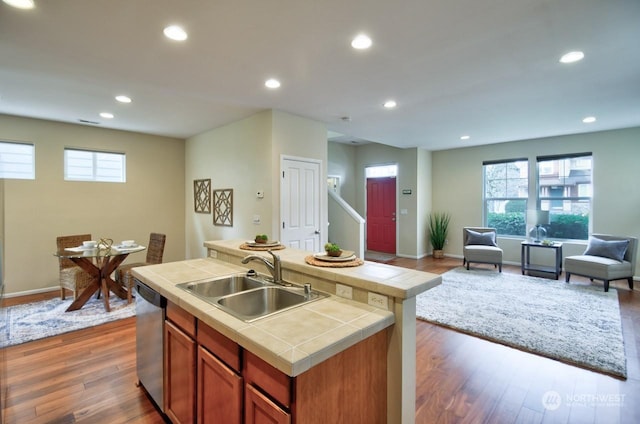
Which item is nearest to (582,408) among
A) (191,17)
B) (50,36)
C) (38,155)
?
(191,17)

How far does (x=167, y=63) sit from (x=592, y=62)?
3.82 metres

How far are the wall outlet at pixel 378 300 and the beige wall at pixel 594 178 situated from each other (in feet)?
20.6

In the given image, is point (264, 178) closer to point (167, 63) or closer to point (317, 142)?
point (317, 142)

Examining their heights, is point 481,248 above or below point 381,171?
below

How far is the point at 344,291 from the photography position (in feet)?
5.44

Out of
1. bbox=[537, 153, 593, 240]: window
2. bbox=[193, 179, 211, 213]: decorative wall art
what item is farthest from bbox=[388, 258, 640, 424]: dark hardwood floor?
bbox=[193, 179, 211, 213]: decorative wall art

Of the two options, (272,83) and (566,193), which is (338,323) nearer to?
(272,83)

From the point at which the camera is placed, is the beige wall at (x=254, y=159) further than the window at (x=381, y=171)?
No

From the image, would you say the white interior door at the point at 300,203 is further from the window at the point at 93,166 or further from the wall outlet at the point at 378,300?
the window at the point at 93,166

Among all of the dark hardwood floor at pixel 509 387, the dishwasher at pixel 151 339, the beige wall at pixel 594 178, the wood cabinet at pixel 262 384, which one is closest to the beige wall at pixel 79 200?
the dishwasher at pixel 151 339

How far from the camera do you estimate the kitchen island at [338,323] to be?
3.72 feet

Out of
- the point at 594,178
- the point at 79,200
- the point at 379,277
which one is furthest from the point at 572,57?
the point at 79,200

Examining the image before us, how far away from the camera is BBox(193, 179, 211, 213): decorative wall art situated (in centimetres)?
541

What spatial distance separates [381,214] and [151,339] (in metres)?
6.57
